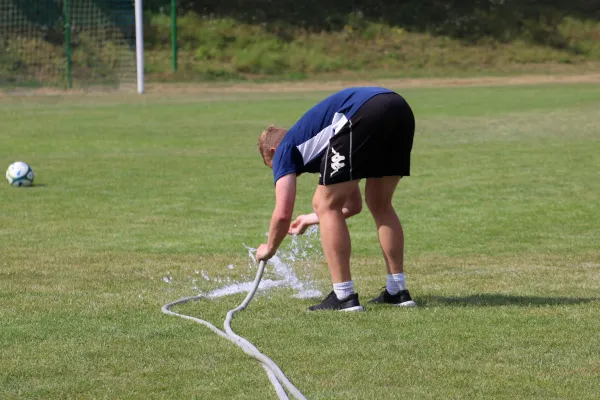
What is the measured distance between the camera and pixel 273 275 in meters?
8.06

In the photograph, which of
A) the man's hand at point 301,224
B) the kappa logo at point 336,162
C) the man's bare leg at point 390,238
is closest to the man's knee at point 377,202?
the man's bare leg at point 390,238

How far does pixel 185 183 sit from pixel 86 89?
22260 millimetres

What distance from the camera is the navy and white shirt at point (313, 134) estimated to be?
6.27m

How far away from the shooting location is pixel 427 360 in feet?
16.9

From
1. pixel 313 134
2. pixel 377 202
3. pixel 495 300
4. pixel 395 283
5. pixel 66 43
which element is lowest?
pixel 66 43

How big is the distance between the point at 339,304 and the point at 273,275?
1.66 metres

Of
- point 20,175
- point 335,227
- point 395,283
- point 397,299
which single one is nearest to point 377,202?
point 335,227

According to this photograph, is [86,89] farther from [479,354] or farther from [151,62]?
[479,354]

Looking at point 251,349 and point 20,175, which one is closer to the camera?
point 251,349

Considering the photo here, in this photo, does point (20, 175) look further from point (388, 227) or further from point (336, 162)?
point (336, 162)

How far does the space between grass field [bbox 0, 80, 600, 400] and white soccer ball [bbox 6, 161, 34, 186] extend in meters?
0.26

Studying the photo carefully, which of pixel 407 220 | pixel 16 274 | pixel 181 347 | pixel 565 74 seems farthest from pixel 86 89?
pixel 181 347

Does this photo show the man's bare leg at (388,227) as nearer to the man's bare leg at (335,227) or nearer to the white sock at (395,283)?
the white sock at (395,283)

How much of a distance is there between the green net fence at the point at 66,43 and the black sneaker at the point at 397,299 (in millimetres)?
29738
